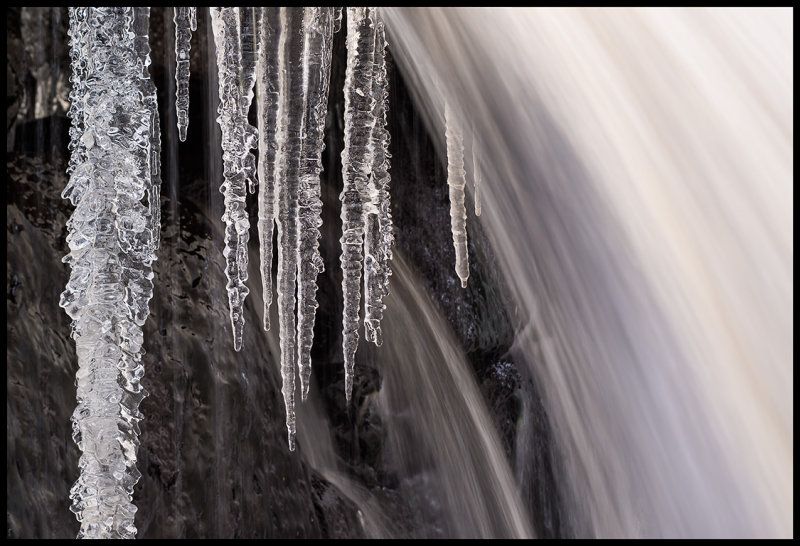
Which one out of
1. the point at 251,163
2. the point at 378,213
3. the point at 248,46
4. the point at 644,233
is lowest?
the point at 644,233

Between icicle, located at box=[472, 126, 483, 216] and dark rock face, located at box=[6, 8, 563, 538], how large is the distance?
6 centimetres

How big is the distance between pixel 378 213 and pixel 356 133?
0.11m

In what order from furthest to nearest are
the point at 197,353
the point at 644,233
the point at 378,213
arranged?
the point at 197,353 < the point at 378,213 < the point at 644,233

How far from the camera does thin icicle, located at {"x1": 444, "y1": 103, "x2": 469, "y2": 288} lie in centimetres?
92

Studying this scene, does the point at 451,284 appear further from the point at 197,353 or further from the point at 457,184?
the point at 197,353

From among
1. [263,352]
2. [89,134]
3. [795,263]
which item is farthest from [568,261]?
[89,134]

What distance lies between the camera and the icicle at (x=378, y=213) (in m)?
0.90

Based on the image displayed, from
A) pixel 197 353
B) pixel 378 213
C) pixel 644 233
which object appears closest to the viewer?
pixel 644 233

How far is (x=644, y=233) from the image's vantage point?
0.80 meters

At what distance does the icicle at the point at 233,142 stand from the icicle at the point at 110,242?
5.5 inches

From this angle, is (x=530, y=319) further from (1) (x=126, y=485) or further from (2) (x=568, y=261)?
(1) (x=126, y=485)

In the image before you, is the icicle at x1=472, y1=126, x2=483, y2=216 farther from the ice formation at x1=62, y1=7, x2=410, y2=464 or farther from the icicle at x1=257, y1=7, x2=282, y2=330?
the icicle at x1=257, y1=7, x2=282, y2=330

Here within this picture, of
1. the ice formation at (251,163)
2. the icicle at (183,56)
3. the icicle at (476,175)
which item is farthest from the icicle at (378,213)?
the icicle at (183,56)

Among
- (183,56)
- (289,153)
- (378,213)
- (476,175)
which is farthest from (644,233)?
(183,56)
